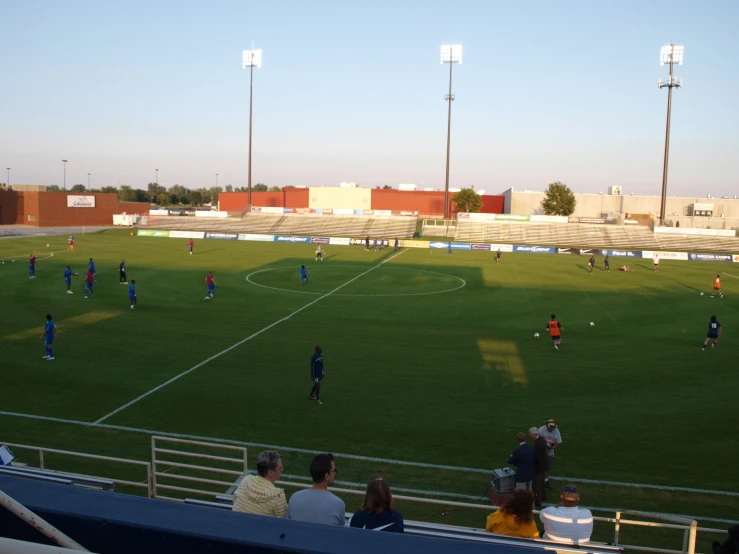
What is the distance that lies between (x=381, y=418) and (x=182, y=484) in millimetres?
5385

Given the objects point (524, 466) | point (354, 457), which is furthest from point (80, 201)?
point (524, 466)

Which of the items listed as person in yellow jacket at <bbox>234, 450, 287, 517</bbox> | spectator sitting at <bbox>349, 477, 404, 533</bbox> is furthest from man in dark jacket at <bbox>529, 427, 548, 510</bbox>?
person in yellow jacket at <bbox>234, 450, 287, 517</bbox>

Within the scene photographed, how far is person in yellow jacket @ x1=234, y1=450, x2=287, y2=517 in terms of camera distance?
→ 18.6ft

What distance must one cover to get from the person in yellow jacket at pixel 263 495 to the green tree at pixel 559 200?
9357cm

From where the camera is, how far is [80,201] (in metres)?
91.0

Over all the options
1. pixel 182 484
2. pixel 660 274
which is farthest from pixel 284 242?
pixel 182 484

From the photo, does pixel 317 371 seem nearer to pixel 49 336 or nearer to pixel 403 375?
pixel 403 375

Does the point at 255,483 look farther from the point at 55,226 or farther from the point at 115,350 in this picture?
the point at 55,226

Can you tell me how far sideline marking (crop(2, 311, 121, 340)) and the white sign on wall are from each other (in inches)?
2843

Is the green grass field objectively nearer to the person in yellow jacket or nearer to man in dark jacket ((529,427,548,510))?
man in dark jacket ((529,427,548,510))

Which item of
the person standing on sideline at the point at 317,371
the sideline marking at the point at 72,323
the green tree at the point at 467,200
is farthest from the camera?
the green tree at the point at 467,200

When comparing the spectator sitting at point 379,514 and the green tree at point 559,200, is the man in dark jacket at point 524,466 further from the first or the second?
the green tree at point 559,200

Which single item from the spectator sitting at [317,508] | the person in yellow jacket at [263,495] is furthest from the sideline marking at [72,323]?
the spectator sitting at [317,508]

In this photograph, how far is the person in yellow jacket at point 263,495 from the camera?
5676 mm
